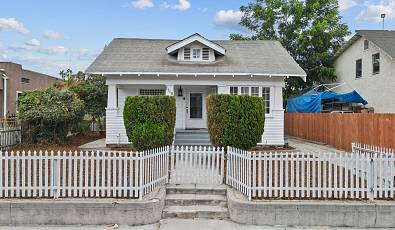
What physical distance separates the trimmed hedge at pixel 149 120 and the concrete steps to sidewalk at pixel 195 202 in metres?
2.44

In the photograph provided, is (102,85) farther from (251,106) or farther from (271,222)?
(271,222)

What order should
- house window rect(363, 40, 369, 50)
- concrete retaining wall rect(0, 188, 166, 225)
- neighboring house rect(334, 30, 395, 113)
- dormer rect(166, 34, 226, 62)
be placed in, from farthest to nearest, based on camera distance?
house window rect(363, 40, 369, 50), neighboring house rect(334, 30, 395, 113), dormer rect(166, 34, 226, 62), concrete retaining wall rect(0, 188, 166, 225)

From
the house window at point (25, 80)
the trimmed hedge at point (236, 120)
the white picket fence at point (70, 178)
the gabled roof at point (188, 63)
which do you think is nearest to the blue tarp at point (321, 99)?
the gabled roof at point (188, 63)

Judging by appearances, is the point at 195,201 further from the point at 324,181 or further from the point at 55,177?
the point at 55,177

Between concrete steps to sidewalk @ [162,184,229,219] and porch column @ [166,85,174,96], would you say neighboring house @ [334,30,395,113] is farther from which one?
concrete steps to sidewalk @ [162,184,229,219]

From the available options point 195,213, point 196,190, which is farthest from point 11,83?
point 195,213

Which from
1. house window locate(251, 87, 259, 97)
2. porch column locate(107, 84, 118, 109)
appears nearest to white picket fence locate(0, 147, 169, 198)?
porch column locate(107, 84, 118, 109)

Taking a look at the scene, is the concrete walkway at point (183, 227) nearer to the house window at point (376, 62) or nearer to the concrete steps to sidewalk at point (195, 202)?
the concrete steps to sidewalk at point (195, 202)

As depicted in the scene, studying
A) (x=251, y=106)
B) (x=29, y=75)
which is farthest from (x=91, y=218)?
(x=29, y=75)

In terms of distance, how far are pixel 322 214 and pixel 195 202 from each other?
2.53m

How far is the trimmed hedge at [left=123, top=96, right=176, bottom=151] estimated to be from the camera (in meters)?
10.5

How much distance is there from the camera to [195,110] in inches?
731

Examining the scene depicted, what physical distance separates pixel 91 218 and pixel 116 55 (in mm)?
12326

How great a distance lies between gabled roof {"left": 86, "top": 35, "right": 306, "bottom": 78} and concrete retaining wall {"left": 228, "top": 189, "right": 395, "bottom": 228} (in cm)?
968
